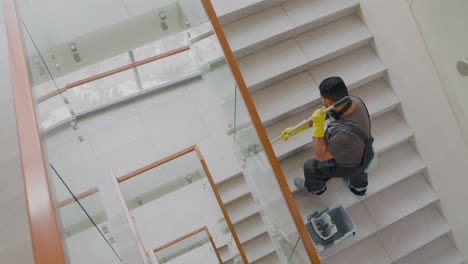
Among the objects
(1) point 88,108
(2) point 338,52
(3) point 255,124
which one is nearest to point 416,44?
(2) point 338,52

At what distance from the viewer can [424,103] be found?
404 centimetres

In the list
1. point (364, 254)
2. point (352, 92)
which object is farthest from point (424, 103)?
point (364, 254)

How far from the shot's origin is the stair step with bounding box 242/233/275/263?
5855 millimetres

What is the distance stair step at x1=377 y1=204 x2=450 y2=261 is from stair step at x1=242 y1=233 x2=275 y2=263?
79.2 inches

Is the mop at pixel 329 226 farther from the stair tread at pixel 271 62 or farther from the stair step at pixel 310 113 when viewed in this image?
the stair tread at pixel 271 62

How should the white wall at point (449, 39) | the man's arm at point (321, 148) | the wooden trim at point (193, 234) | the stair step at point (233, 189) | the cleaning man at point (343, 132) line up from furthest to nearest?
the wooden trim at point (193, 234) → the stair step at point (233, 189) → the man's arm at point (321, 148) → the cleaning man at point (343, 132) → the white wall at point (449, 39)

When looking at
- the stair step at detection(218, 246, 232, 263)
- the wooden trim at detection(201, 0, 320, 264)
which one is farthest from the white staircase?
the stair step at detection(218, 246, 232, 263)

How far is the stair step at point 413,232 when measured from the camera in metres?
4.32

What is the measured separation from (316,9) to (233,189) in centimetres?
297

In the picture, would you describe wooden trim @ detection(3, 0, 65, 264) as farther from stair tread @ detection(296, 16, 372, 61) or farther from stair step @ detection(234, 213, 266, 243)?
stair step @ detection(234, 213, 266, 243)

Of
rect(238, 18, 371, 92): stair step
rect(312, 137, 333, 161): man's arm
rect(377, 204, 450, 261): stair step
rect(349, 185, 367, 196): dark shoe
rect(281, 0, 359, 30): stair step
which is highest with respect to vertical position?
rect(281, 0, 359, 30): stair step

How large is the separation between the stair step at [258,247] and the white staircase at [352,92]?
1780 millimetres

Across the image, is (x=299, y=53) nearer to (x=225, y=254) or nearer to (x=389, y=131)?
(x=389, y=131)

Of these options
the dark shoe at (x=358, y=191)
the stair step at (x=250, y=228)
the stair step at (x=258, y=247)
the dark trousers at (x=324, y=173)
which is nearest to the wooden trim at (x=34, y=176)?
the dark trousers at (x=324, y=173)
